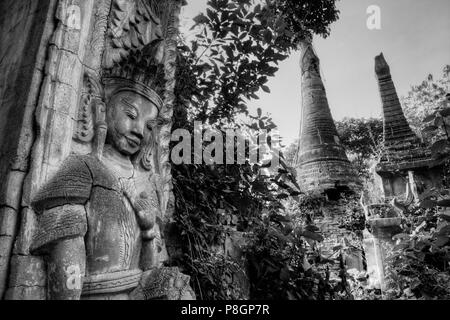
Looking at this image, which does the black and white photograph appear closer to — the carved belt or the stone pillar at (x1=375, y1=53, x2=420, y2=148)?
the carved belt

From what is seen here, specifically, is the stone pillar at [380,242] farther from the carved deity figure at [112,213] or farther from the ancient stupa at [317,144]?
the ancient stupa at [317,144]

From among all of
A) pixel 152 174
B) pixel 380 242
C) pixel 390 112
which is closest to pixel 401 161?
pixel 390 112

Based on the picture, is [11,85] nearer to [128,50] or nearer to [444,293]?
[128,50]

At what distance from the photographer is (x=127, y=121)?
2.11 metres

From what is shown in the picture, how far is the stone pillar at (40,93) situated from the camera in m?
1.53

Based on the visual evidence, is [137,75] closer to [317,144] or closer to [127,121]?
[127,121]

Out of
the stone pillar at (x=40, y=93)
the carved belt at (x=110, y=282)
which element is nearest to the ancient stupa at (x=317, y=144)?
the stone pillar at (x=40, y=93)

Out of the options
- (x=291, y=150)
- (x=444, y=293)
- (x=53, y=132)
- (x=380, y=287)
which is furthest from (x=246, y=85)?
(x=291, y=150)

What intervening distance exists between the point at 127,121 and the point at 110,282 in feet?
3.12

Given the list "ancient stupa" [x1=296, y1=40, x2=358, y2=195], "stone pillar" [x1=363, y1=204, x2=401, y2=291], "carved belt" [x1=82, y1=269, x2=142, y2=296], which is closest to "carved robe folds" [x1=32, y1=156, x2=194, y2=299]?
"carved belt" [x1=82, y1=269, x2=142, y2=296]

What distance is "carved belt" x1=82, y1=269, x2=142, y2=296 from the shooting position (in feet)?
5.39

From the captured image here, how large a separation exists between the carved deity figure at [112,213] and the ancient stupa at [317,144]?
32.4 ft

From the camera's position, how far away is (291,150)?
77.3ft
